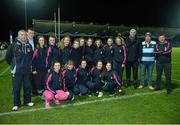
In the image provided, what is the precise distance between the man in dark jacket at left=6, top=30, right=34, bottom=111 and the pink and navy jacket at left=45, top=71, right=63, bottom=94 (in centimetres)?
63

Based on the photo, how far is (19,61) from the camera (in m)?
7.85

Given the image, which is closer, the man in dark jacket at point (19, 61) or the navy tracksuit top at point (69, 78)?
the man in dark jacket at point (19, 61)

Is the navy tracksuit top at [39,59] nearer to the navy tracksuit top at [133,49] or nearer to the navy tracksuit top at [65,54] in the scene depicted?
the navy tracksuit top at [65,54]

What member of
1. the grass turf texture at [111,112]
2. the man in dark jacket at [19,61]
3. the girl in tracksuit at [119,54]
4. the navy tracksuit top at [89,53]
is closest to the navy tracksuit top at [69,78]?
the grass turf texture at [111,112]

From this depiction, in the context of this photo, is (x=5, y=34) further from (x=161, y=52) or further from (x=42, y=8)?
A: (x=161, y=52)

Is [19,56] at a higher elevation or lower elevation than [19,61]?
higher

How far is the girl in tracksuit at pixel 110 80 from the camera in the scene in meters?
9.73

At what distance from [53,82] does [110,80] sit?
209 cm

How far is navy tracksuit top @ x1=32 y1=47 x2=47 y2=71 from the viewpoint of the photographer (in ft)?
30.0

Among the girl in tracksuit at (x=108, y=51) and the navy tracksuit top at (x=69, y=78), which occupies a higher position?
the girl in tracksuit at (x=108, y=51)

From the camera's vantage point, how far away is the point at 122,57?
34.4ft

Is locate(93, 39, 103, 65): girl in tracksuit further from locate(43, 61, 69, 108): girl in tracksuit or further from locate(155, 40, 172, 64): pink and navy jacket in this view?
locate(43, 61, 69, 108): girl in tracksuit

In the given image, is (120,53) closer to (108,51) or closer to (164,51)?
(108,51)

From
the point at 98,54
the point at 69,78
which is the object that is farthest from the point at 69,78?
the point at 98,54
